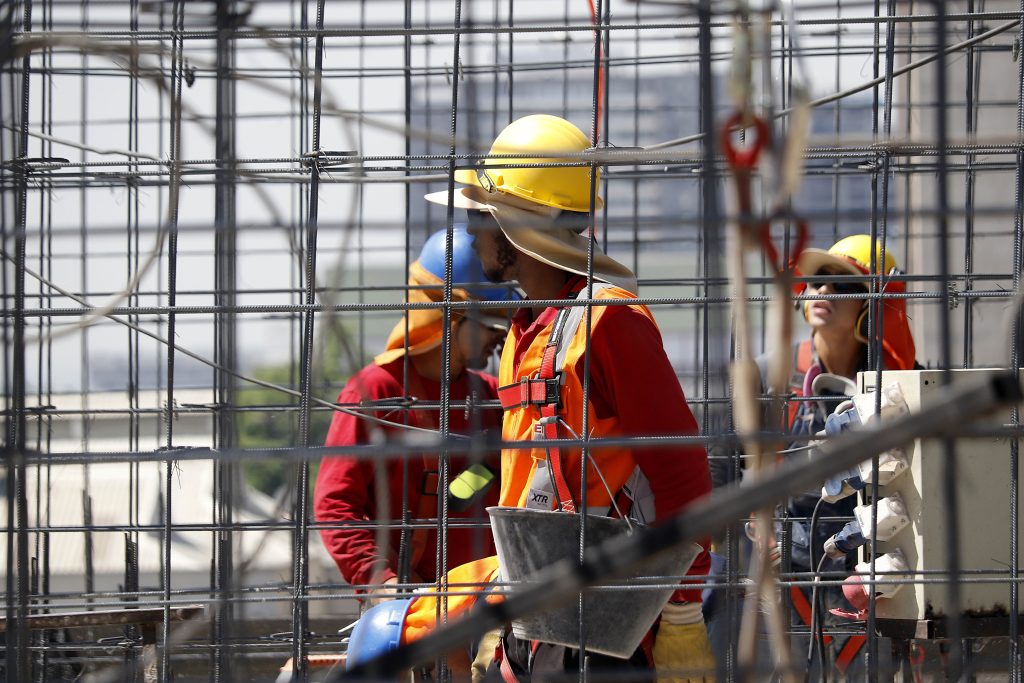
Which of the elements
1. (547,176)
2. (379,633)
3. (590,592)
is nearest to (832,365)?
(547,176)

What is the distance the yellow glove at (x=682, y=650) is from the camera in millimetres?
2961

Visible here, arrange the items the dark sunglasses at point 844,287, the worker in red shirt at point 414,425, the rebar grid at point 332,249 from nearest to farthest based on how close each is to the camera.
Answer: the rebar grid at point 332,249, the worker in red shirt at point 414,425, the dark sunglasses at point 844,287

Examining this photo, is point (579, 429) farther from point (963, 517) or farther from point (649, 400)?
point (963, 517)

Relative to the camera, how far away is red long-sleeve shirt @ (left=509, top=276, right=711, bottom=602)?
289 centimetres

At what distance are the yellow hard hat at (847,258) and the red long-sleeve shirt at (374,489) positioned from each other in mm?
1470

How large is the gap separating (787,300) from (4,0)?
1617mm

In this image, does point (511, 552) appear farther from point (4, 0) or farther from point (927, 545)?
point (4, 0)

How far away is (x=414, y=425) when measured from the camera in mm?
4762

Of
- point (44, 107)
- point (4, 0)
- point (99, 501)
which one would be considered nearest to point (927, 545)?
point (4, 0)

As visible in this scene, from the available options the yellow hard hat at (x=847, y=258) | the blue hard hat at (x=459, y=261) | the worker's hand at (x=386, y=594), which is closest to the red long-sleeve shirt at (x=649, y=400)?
the worker's hand at (x=386, y=594)

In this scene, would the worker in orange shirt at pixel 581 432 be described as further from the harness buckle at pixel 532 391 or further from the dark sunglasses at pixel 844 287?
the dark sunglasses at pixel 844 287

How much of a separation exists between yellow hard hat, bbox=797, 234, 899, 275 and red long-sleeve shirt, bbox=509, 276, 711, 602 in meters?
1.38

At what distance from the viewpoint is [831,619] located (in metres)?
5.28

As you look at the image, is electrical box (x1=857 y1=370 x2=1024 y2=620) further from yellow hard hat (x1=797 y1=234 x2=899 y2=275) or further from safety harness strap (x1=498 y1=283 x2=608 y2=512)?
safety harness strap (x1=498 y1=283 x2=608 y2=512)
